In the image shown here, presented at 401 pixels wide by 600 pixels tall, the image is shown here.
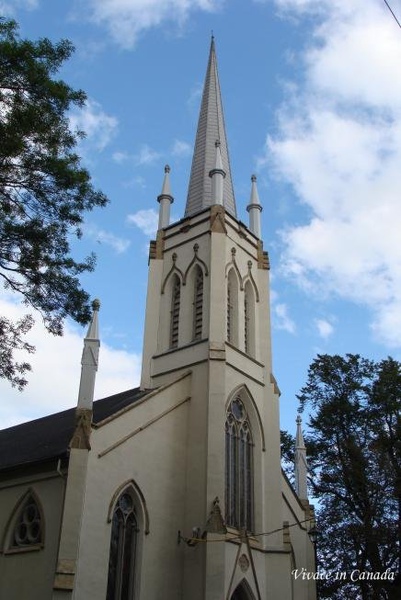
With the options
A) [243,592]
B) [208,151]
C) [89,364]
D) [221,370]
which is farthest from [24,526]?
[208,151]

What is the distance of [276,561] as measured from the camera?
1962cm

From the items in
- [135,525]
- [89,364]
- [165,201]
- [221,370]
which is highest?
[165,201]

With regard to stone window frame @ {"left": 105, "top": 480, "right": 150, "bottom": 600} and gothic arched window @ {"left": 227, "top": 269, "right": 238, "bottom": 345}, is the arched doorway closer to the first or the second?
stone window frame @ {"left": 105, "top": 480, "right": 150, "bottom": 600}

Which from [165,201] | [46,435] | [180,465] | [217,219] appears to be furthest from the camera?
[165,201]

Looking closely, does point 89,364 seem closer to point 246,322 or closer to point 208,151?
point 246,322

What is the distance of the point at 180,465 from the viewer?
19.4m

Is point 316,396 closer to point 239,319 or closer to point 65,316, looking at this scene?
point 239,319

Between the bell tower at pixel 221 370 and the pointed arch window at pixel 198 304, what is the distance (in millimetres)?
40

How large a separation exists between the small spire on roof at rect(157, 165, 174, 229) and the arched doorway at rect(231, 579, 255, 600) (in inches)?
539

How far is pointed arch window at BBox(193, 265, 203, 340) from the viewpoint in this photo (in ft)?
72.8

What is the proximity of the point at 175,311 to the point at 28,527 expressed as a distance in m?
9.16

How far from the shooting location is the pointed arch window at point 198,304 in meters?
22.2

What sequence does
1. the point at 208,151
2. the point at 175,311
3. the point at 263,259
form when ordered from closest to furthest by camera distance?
the point at 175,311
the point at 263,259
the point at 208,151

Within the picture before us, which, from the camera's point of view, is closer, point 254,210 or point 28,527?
point 28,527
